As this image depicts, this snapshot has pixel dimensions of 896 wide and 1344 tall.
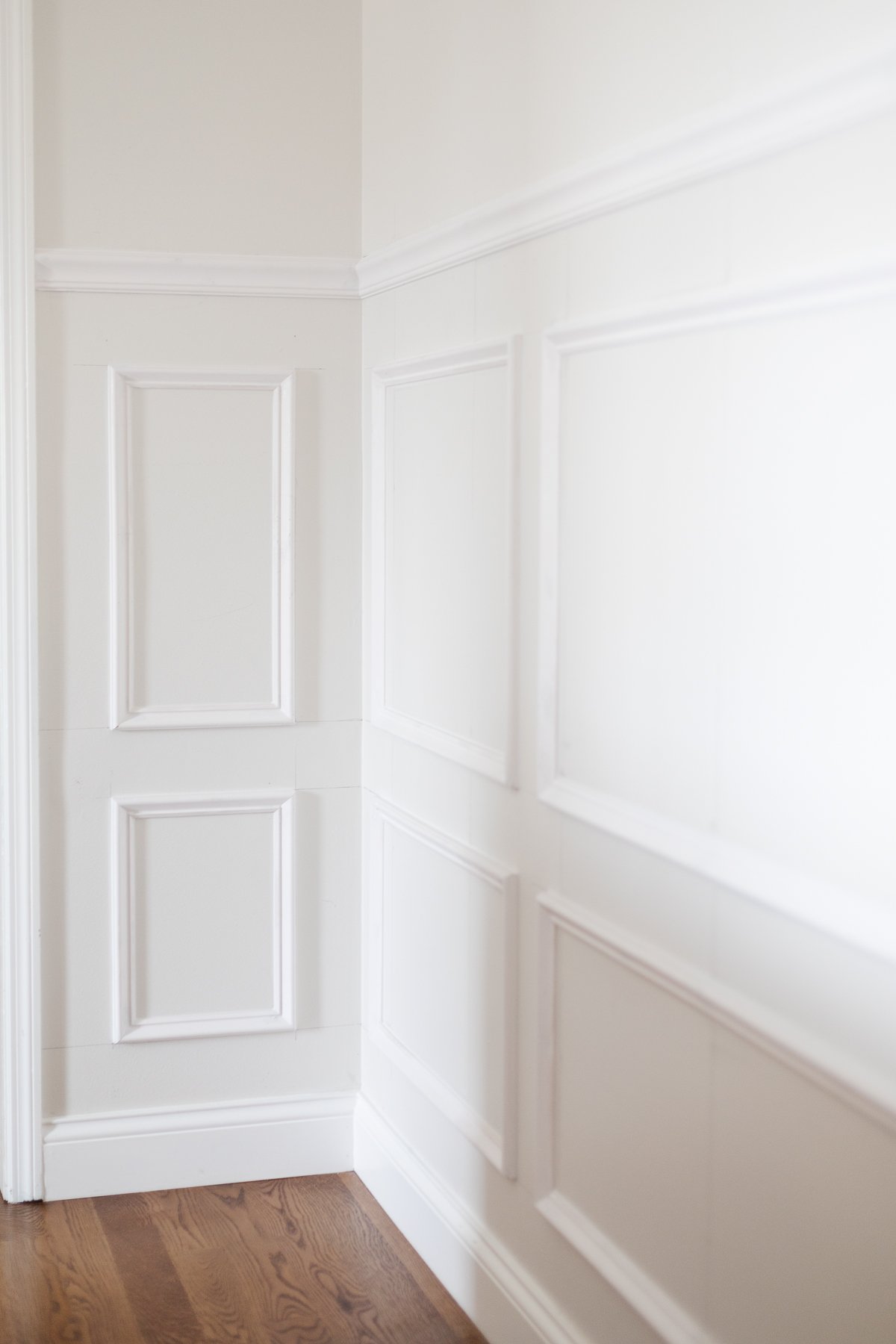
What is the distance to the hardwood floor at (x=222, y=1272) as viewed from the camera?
2154 mm

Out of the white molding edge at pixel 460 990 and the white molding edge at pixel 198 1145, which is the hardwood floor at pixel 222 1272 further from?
the white molding edge at pixel 460 990

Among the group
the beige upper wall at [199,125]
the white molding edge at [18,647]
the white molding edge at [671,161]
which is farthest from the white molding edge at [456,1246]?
the beige upper wall at [199,125]

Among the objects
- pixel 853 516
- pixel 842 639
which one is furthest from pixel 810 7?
pixel 842 639

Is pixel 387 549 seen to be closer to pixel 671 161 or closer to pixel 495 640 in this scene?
pixel 495 640

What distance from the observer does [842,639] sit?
4.21 feet

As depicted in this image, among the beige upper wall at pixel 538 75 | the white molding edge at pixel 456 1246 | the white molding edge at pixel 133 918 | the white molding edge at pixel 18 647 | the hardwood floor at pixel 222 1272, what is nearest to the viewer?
the beige upper wall at pixel 538 75

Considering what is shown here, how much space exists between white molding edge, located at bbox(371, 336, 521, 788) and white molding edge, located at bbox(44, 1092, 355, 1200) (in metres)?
0.83

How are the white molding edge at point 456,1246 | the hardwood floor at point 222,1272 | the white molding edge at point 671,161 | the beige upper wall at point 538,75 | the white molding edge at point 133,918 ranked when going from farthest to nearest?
the white molding edge at point 133,918 < the hardwood floor at point 222,1272 < the white molding edge at point 456,1246 < the beige upper wall at point 538,75 < the white molding edge at point 671,161

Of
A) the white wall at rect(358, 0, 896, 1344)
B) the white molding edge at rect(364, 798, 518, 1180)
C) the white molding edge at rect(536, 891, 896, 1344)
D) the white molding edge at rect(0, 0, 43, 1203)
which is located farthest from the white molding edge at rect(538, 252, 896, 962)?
the white molding edge at rect(0, 0, 43, 1203)

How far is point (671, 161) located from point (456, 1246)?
1723mm

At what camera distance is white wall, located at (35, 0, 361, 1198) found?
249cm

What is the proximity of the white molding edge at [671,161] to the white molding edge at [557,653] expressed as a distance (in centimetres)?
14

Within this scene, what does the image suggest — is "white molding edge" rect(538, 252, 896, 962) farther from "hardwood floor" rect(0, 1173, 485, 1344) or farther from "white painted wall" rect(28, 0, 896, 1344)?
"hardwood floor" rect(0, 1173, 485, 1344)

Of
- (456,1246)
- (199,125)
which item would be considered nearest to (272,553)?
(199,125)
